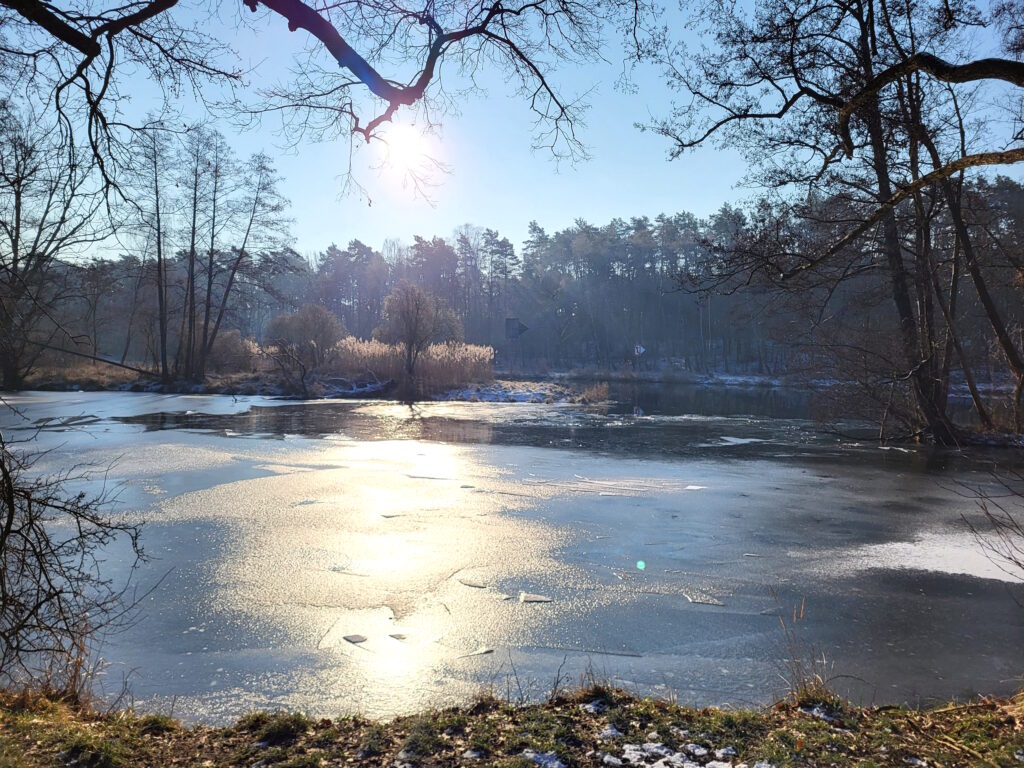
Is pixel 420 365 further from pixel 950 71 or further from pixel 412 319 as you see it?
pixel 950 71

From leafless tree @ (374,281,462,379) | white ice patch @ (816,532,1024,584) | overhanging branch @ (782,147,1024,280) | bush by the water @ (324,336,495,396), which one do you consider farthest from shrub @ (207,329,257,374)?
overhanging branch @ (782,147,1024,280)

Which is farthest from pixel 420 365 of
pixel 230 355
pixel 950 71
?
pixel 950 71

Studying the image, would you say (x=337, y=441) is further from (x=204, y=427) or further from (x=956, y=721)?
(x=956, y=721)

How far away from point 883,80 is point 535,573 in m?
4.74

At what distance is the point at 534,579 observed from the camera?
593cm

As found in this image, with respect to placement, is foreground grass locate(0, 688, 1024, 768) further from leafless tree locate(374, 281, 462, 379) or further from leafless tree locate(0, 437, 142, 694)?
leafless tree locate(374, 281, 462, 379)

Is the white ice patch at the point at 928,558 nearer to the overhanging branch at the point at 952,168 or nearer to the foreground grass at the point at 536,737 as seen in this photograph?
the overhanging branch at the point at 952,168

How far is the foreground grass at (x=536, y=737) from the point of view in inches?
108

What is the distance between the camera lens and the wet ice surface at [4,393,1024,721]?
163 inches

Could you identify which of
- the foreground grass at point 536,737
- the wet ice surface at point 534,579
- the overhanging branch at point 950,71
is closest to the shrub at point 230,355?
the wet ice surface at point 534,579

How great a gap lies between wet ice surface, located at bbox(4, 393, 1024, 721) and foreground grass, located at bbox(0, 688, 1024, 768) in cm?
45

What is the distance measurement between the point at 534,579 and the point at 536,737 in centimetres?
292

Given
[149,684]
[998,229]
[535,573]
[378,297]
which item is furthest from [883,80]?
[378,297]

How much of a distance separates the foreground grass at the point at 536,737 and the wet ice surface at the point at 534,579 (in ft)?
1.49
